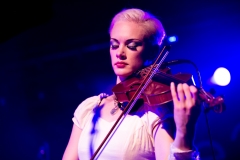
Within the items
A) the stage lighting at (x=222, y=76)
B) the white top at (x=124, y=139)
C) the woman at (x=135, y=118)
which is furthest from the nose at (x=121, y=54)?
the stage lighting at (x=222, y=76)

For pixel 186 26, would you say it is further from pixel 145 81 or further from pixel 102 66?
pixel 145 81

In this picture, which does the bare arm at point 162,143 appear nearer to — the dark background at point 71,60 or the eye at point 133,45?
the eye at point 133,45

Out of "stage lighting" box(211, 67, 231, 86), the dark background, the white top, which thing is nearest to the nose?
the white top

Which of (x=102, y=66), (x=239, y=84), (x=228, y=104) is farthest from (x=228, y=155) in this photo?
(x=102, y=66)

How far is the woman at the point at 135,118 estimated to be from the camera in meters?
1.45

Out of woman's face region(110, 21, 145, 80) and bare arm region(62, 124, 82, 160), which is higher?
woman's face region(110, 21, 145, 80)

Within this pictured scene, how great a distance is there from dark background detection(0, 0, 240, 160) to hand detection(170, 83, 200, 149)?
5.54ft

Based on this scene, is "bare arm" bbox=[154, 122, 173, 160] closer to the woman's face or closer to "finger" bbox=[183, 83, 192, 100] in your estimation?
"finger" bbox=[183, 83, 192, 100]

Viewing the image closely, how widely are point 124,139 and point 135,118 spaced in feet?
0.46

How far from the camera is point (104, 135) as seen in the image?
1.87 metres

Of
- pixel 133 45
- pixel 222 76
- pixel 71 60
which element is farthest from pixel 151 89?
pixel 71 60

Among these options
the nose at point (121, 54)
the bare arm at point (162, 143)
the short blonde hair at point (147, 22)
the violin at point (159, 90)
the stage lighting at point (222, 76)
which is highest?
the short blonde hair at point (147, 22)

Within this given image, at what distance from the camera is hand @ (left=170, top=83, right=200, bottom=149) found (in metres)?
1.41

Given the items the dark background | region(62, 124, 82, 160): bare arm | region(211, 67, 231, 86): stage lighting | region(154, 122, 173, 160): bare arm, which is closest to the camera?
region(154, 122, 173, 160): bare arm
